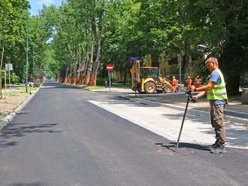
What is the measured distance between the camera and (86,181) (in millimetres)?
6727

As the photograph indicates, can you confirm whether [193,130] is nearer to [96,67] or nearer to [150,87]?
[150,87]

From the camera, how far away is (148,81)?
39.9 m

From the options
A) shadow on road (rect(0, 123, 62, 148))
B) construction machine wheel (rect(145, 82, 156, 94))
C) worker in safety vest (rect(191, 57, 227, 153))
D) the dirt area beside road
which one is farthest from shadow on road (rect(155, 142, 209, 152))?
construction machine wheel (rect(145, 82, 156, 94))

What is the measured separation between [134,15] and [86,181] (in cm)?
5594

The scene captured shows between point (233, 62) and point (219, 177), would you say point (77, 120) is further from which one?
point (233, 62)

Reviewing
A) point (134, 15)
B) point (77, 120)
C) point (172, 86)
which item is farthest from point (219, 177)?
point (134, 15)

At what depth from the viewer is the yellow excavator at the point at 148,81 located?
39.2 meters

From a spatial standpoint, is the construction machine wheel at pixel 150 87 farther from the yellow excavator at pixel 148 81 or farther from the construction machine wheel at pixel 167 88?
the construction machine wheel at pixel 167 88

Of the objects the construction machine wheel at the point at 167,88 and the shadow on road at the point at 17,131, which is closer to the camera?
the shadow on road at the point at 17,131

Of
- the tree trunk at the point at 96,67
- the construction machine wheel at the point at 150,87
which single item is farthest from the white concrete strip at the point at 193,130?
the tree trunk at the point at 96,67

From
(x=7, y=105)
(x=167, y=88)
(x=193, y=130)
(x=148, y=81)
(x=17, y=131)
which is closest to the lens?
(x=193, y=130)

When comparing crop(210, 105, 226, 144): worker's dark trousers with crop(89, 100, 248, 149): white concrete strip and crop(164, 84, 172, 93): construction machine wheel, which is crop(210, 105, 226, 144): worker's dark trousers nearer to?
crop(89, 100, 248, 149): white concrete strip

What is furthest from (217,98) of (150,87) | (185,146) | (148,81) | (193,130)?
(148,81)

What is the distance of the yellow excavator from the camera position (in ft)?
129
